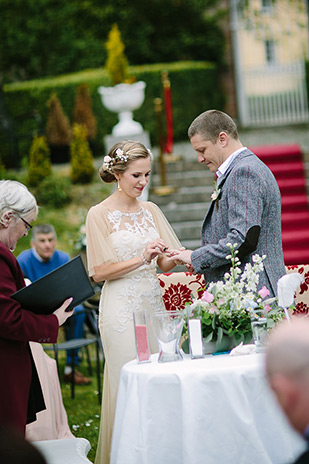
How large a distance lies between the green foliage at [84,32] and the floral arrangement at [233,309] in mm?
15592

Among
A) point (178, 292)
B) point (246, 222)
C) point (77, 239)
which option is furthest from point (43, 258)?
point (246, 222)

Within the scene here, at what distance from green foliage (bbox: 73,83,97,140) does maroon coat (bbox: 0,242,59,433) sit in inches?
474

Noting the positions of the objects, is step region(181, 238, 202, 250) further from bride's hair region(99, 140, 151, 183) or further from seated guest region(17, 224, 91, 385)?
bride's hair region(99, 140, 151, 183)

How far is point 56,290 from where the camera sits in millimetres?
3723

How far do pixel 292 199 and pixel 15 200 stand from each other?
852 centimetres

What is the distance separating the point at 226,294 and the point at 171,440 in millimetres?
757

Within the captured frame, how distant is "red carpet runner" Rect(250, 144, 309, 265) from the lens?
1073cm

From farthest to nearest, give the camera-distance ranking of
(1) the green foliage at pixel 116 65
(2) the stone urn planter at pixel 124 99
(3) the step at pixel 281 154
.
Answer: (3) the step at pixel 281 154, (1) the green foliage at pixel 116 65, (2) the stone urn planter at pixel 124 99

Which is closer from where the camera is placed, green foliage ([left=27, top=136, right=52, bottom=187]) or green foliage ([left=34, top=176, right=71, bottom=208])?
green foliage ([left=34, top=176, right=71, bottom=208])

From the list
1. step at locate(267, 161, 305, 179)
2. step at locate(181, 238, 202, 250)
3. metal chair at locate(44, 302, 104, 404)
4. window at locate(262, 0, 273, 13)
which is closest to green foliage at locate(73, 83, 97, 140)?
step at locate(267, 161, 305, 179)

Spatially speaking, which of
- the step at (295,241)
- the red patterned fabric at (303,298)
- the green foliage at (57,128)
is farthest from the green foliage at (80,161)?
the red patterned fabric at (303,298)

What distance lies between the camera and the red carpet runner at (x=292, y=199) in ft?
35.2

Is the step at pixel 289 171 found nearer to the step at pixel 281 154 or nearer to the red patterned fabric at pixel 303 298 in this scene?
the step at pixel 281 154

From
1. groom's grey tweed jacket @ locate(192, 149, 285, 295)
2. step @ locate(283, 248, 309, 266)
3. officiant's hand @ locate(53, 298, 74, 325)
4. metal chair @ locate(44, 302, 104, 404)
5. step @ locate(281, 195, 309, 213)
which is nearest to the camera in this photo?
officiant's hand @ locate(53, 298, 74, 325)
